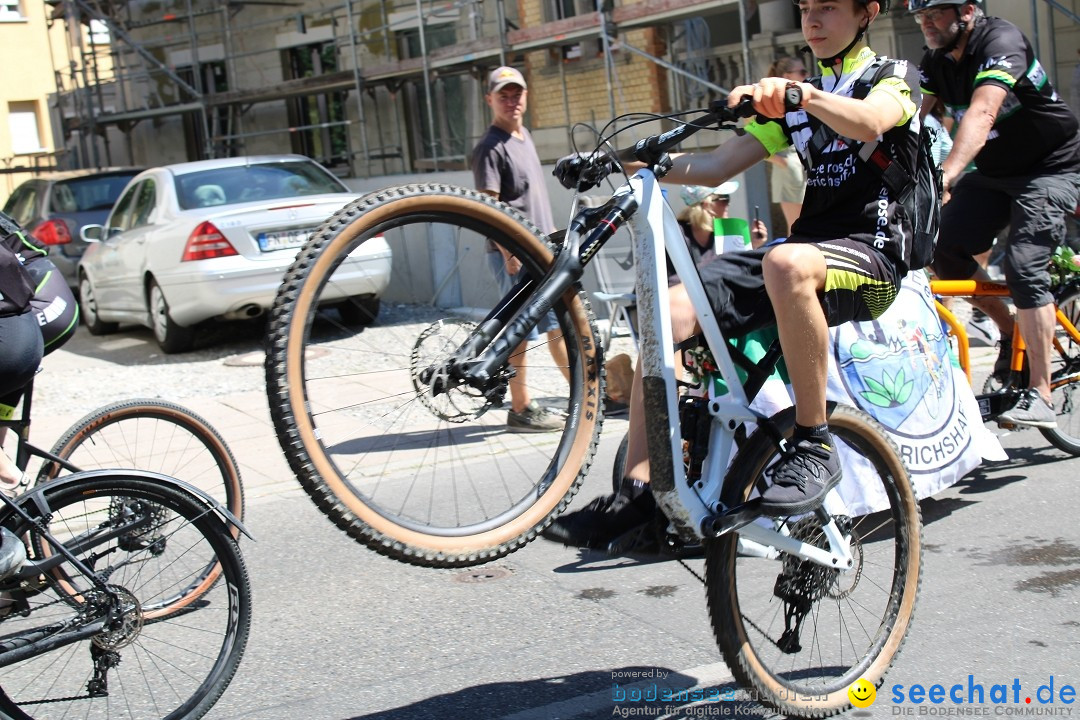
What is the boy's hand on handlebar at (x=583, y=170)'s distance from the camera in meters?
3.26

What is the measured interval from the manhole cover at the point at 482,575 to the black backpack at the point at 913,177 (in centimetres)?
219

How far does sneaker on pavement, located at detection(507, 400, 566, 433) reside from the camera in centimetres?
511

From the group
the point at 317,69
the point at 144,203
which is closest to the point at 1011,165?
the point at 144,203

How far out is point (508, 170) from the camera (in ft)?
25.1

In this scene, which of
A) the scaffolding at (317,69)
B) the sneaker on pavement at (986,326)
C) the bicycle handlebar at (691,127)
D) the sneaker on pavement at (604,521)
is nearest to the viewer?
the bicycle handlebar at (691,127)

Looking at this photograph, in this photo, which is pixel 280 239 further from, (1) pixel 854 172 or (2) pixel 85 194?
(1) pixel 854 172

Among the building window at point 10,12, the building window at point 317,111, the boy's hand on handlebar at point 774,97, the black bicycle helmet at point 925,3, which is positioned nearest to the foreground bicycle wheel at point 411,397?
the boy's hand on handlebar at point 774,97

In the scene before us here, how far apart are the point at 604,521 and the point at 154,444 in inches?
90.3

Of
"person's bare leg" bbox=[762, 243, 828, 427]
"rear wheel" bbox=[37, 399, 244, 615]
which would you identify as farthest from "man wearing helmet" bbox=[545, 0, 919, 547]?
"rear wheel" bbox=[37, 399, 244, 615]

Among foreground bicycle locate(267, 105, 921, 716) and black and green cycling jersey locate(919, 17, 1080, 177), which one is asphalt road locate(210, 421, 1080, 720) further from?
black and green cycling jersey locate(919, 17, 1080, 177)

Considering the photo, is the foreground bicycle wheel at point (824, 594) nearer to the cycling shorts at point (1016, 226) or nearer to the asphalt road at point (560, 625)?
the asphalt road at point (560, 625)

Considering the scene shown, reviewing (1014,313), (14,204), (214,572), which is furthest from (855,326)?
(14,204)

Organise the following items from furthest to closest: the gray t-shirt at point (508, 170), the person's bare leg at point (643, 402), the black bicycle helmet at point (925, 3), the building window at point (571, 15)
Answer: the building window at point (571, 15) → the gray t-shirt at point (508, 170) → the black bicycle helmet at point (925, 3) → the person's bare leg at point (643, 402)

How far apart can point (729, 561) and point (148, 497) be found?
1.66m
